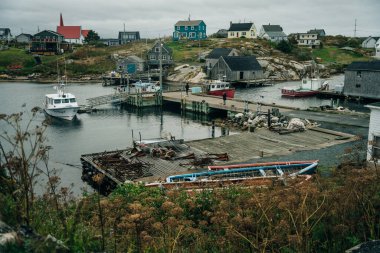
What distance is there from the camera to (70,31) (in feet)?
425

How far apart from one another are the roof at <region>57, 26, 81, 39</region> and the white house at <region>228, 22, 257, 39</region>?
165 feet

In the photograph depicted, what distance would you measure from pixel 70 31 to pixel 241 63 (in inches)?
2862

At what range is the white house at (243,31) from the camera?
126 metres

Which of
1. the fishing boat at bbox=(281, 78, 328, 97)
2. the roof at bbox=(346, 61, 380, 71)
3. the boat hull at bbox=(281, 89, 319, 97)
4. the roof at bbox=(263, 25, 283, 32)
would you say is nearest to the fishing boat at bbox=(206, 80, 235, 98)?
the boat hull at bbox=(281, 89, 319, 97)

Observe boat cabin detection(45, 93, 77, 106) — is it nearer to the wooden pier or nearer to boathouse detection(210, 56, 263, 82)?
the wooden pier

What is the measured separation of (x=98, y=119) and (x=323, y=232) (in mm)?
39229

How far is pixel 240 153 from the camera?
2580 centimetres

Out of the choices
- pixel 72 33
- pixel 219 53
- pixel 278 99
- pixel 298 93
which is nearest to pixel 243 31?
pixel 219 53

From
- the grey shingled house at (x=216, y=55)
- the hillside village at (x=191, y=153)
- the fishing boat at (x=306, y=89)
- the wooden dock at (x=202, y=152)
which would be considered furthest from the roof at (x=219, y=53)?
the wooden dock at (x=202, y=152)

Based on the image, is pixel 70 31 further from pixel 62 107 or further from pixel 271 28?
pixel 62 107

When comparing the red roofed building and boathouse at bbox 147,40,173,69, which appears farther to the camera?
the red roofed building

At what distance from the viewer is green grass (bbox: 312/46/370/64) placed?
346ft

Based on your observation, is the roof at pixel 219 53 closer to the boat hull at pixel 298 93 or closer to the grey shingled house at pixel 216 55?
the grey shingled house at pixel 216 55

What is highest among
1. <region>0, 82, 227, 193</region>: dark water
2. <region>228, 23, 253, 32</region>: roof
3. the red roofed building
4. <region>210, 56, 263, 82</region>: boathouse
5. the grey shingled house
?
<region>228, 23, 253, 32</region>: roof
